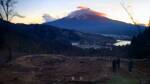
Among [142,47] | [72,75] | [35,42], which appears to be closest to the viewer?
[72,75]

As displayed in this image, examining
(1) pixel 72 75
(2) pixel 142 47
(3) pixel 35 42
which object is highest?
(3) pixel 35 42

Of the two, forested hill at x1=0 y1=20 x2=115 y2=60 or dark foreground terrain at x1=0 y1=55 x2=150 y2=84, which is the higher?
forested hill at x1=0 y1=20 x2=115 y2=60

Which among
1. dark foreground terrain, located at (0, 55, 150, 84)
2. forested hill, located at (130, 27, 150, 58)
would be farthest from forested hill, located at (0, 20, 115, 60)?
dark foreground terrain, located at (0, 55, 150, 84)

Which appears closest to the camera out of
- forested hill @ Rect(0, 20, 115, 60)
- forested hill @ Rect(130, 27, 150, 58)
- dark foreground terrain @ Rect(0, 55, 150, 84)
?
dark foreground terrain @ Rect(0, 55, 150, 84)

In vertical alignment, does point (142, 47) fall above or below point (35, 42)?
below

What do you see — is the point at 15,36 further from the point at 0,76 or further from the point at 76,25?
the point at 76,25

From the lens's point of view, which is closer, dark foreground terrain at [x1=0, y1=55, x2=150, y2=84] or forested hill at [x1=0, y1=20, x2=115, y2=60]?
dark foreground terrain at [x1=0, y1=55, x2=150, y2=84]

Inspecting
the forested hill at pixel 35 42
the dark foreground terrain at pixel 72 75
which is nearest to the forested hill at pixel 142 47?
the dark foreground terrain at pixel 72 75

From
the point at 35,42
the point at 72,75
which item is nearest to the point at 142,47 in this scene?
the point at 72,75

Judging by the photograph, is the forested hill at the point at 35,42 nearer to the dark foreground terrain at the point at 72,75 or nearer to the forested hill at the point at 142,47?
Answer: the forested hill at the point at 142,47

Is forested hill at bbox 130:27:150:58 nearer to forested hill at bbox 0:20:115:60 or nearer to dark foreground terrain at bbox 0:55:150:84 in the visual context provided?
dark foreground terrain at bbox 0:55:150:84

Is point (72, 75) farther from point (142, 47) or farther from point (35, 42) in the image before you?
point (35, 42)

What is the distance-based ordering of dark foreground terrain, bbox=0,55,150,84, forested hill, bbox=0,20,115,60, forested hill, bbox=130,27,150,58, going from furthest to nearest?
forested hill, bbox=0,20,115,60 → forested hill, bbox=130,27,150,58 → dark foreground terrain, bbox=0,55,150,84
